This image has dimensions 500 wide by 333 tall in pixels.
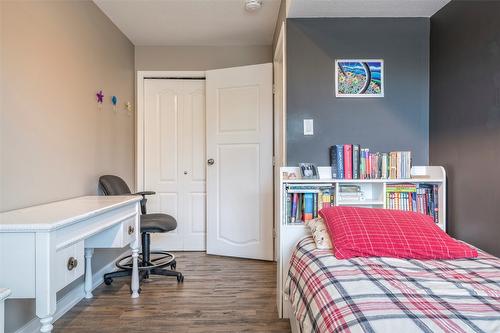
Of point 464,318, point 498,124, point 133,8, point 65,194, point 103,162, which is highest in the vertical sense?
point 133,8

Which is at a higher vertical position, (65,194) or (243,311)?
(65,194)

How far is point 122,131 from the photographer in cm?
325

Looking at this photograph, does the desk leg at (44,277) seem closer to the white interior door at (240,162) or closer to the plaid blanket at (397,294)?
the plaid blanket at (397,294)

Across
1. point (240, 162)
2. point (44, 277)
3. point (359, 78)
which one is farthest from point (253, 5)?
point (44, 277)

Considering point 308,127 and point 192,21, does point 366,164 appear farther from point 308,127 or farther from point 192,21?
point 192,21

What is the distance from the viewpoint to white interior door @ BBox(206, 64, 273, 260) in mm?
3273

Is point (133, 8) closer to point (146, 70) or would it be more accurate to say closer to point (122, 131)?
point (146, 70)

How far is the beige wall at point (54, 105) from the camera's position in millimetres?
1712

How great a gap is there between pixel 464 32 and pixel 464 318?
5.72 ft

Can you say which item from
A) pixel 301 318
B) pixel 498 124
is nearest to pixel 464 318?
pixel 301 318

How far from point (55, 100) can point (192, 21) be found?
1.51 m

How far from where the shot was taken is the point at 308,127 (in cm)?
228

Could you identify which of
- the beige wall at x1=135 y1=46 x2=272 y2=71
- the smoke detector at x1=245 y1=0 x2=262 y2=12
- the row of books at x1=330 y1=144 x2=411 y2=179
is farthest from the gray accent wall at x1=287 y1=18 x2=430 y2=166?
the beige wall at x1=135 y1=46 x2=272 y2=71

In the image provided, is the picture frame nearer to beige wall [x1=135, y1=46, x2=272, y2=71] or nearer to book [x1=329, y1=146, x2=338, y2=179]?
book [x1=329, y1=146, x2=338, y2=179]
